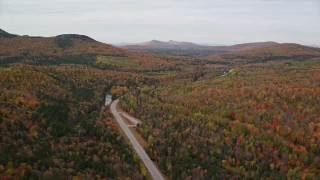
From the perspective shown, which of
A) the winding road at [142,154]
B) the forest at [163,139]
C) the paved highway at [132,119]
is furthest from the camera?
the paved highway at [132,119]

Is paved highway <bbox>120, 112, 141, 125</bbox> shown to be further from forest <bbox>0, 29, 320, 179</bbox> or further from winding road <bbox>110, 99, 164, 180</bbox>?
winding road <bbox>110, 99, 164, 180</bbox>

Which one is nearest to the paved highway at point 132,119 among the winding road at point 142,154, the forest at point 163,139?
the forest at point 163,139

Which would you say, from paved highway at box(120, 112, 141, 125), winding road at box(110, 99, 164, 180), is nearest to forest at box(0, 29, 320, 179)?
winding road at box(110, 99, 164, 180)

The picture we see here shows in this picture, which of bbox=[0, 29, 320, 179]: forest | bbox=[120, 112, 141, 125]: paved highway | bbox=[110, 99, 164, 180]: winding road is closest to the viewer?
bbox=[0, 29, 320, 179]: forest

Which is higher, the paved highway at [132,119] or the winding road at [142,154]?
the paved highway at [132,119]

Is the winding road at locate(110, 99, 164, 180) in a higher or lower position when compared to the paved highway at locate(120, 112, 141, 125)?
lower

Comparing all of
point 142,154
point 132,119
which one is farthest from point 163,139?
point 132,119

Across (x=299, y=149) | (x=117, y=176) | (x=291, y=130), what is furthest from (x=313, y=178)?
(x=117, y=176)

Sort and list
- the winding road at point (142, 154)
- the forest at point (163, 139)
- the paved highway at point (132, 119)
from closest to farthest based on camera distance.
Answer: the forest at point (163, 139) → the winding road at point (142, 154) → the paved highway at point (132, 119)

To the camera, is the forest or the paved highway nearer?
the forest

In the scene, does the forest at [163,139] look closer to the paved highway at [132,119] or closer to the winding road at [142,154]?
the winding road at [142,154]

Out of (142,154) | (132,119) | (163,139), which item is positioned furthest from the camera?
(132,119)

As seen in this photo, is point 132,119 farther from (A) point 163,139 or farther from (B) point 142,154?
(B) point 142,154
